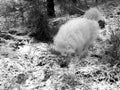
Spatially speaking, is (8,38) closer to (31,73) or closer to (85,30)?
(31,73)

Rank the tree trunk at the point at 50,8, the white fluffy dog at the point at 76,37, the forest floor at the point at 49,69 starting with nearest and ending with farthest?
1. the forest floor at the point at 49,69
2. the white fluffy dog at the point at 76,37
3. the tree trunk at the point at 50,8

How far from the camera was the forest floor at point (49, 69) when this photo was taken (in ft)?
8.85

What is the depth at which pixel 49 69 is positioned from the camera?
3061 millimetres

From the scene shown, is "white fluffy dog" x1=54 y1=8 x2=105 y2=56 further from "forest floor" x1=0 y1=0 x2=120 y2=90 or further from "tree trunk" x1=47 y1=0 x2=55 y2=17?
"tree trunk" x1=47 y1=0 x2=55 y2=17

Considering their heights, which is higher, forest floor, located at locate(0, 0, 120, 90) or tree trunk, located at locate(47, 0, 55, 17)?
tree trunk, located at locate(47, 0, 55, 17)

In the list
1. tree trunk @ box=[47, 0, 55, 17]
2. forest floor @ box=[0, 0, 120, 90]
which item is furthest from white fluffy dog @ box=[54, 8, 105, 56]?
tree trunk @ box=[47, 0, 55, 17]

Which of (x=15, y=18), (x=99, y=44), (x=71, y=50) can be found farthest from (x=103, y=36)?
(x=15, y=18)

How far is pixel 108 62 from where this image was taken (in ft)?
10.2

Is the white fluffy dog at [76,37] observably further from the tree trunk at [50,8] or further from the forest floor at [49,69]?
the tree trunk at [50,8]

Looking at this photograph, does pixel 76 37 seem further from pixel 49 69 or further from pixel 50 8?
pixel 50 8

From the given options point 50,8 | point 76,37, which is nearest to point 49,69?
point 76,37

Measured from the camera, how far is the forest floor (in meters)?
2.70

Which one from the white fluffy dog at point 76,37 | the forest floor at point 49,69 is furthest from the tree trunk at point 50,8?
the white fluffy dog at point 76,37

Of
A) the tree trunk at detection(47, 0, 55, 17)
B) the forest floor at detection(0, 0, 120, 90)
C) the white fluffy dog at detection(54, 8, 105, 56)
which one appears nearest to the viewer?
the forest floor at detection(0, 0, 120, 90)
